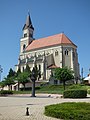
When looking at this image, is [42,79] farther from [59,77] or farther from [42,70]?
[59,77]

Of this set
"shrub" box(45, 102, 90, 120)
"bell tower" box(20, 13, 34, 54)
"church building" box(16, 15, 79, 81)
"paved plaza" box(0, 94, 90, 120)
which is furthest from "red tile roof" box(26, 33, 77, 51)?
"shrub" box(45, 102, 90, 120)

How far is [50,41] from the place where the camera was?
306 ft

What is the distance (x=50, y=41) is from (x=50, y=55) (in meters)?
8.62

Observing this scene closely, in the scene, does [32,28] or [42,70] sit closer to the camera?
[42,70]

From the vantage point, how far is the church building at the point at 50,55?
84.4m

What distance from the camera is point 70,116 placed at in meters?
9.09

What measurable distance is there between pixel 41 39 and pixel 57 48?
16712mm

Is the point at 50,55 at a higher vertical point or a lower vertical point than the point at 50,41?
lower

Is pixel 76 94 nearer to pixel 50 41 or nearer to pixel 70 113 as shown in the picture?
pixel 70 113

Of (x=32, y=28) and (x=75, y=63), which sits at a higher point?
(x=32, y=28)

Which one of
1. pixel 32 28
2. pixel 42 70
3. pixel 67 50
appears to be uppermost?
pixel 32 28

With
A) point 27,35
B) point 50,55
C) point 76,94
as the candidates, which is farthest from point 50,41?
point 76,94

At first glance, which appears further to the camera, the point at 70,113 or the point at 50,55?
the point at 50,55

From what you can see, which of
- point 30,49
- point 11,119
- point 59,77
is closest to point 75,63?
point 30,49
